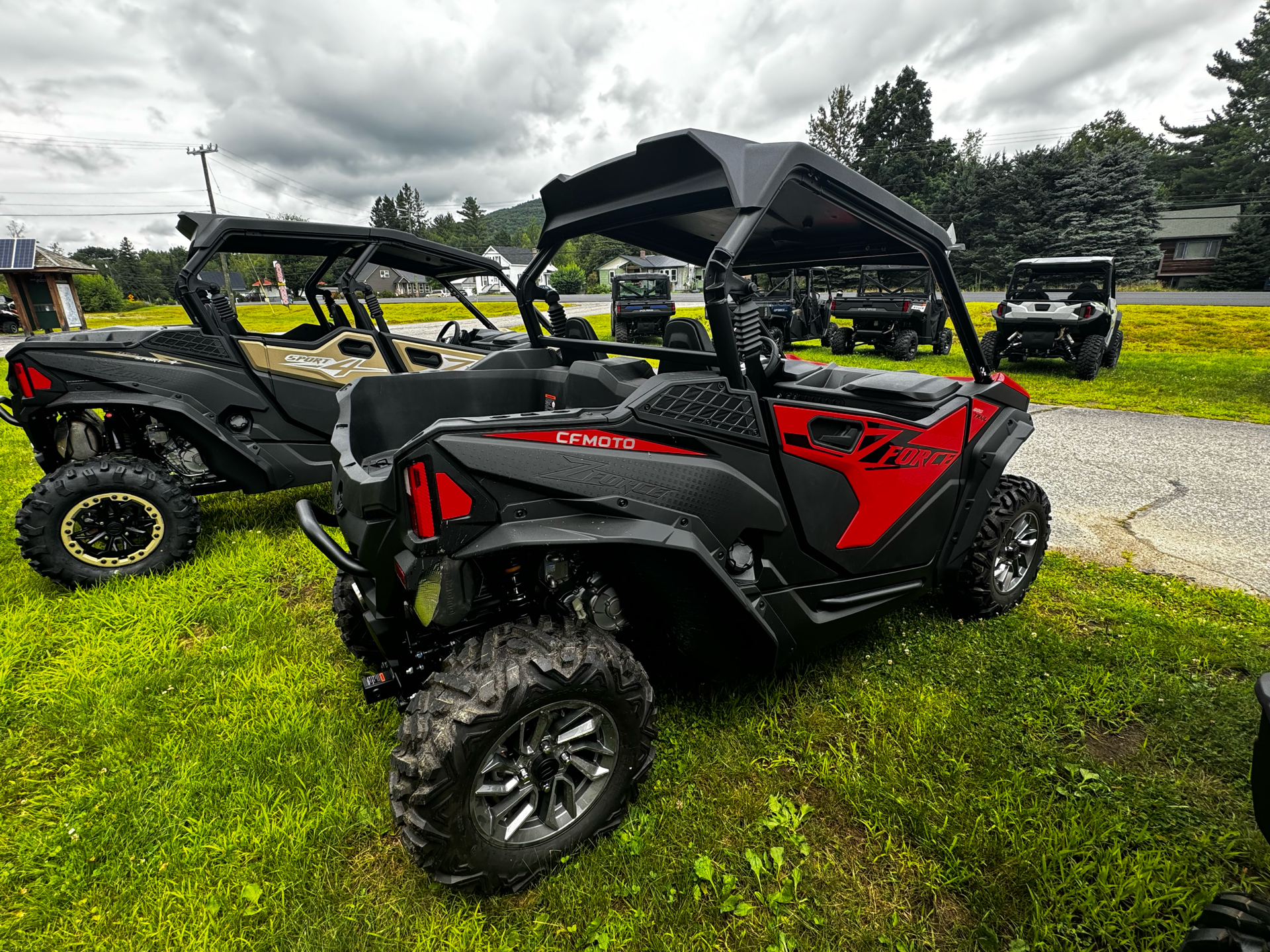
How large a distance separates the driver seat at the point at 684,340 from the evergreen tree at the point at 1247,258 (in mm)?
47477

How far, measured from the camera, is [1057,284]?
1226 centimetres

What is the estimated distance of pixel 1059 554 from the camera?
4113mm

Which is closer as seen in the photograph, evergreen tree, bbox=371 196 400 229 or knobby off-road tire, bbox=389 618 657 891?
knobby off-road tire, bbox=389 618 657 891

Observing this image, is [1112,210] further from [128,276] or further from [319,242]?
[128,276]

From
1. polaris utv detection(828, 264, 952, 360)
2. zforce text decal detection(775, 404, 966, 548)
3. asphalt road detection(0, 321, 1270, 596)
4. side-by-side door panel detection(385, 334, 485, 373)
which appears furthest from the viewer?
polaris utv detection(828, 264, 952, 360)

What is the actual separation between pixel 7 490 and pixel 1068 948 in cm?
805

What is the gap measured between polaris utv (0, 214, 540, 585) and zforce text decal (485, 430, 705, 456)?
11.1ft

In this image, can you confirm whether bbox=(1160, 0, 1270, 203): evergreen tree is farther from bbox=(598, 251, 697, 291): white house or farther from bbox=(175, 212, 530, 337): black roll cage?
bbox=(175, 212, 530, 337): black roll cage

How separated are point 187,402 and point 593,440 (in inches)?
A: 150

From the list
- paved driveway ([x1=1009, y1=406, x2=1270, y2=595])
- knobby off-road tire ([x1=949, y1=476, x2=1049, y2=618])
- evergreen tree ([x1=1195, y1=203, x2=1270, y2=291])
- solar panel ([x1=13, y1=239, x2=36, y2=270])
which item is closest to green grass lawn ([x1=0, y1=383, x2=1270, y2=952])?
knobby off-road tire ([x1=949, y1=476, x2=1049, y2=618])

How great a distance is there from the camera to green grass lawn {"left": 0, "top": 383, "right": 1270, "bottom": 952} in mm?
1758

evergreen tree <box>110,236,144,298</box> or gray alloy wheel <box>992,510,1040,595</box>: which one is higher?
evergreen tree <box>110,236,144,298</box>

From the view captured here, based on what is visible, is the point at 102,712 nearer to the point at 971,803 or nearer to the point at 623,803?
the point at 623,803

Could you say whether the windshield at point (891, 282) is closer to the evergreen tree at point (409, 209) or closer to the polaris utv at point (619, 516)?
the polaris utv at point (619, 516)
